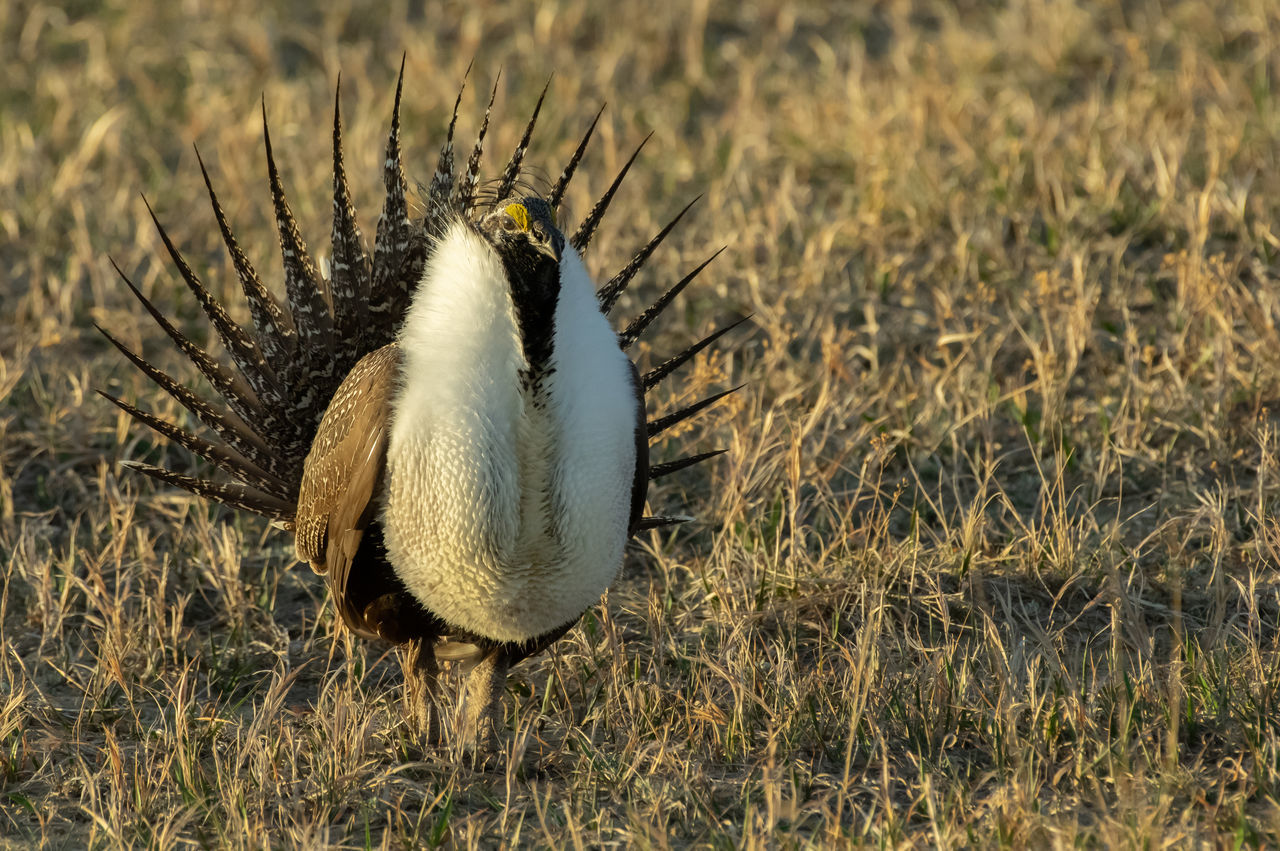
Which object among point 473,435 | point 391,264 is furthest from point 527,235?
point 391,264

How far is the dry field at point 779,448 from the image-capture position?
2.33m

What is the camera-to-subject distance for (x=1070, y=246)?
390 centimetres

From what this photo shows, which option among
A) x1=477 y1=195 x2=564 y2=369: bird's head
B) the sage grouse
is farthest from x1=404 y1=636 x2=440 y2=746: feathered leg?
x1=477 y1=195 x2=564 y2=369: bird's head

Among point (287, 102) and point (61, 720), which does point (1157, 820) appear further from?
point (287, 102)

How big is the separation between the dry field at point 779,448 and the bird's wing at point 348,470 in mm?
239

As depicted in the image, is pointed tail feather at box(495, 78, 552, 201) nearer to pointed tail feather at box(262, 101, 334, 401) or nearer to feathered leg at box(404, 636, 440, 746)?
pointed tail feather at box(262, 101, 334, 401)

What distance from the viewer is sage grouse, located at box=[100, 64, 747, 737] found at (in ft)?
7.34

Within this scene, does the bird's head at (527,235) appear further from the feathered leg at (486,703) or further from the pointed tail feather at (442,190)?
the feathered leg at (486,703)

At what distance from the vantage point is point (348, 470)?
7.87ft

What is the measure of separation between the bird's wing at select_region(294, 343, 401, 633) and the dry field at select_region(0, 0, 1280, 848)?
239 mm

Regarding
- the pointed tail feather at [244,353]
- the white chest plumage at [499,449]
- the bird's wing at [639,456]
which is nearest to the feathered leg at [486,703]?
the white chest plumage at [499,449]

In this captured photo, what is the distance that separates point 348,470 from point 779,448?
1.11 meters

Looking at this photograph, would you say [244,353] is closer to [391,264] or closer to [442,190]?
[391,264]

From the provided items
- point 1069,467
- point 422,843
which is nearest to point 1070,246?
point 1069,467
